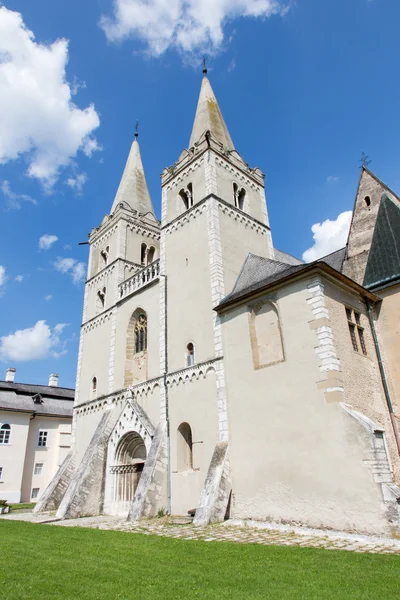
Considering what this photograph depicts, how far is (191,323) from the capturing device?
60.8ft

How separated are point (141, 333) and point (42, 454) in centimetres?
1930

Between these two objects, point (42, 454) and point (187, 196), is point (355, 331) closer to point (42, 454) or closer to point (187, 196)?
point (187, 196)

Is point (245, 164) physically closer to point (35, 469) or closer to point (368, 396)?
point (368, 396)

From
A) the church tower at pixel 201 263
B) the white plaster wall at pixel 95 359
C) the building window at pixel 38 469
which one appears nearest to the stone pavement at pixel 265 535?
the church tower at pixel 201 263

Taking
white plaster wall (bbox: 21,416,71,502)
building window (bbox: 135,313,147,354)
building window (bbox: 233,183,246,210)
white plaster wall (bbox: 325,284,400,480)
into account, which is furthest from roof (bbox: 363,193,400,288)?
white plaster wall (bbox: 21,416,71,502)

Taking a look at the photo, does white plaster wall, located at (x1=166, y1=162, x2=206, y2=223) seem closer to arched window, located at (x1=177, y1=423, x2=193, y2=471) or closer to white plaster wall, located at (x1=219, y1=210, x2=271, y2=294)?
white plaster wall, located at (x1=219, y1=210, x2=271, y2=294)

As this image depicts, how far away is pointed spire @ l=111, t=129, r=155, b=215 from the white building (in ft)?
61.3

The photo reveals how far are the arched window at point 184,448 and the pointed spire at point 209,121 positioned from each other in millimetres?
15628

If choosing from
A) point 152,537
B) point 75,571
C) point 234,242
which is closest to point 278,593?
point 75,571

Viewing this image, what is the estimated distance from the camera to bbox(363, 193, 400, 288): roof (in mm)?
16375

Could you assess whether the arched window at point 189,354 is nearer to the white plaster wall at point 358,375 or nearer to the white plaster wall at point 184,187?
the white plaster wall at point 358,375

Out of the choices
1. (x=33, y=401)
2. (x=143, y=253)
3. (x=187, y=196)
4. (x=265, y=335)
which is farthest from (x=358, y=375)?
(x=33, y=401)

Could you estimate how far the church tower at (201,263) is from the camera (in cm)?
1623

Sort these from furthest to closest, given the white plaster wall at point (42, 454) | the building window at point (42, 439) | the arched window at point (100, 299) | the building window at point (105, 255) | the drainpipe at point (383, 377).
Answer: the building window at point (42, 439) < the white plaster wall at point (42, 454) < the building window at point (105, 255) < the arched window at point (100, 299) < the drainpipe at point (383, 377)
